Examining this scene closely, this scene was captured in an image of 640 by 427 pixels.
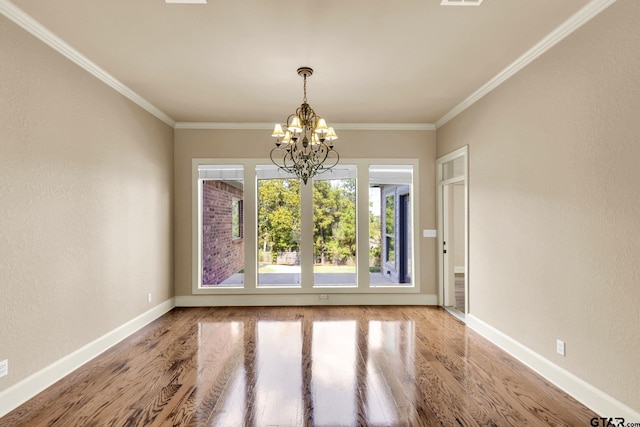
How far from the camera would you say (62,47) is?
288cm

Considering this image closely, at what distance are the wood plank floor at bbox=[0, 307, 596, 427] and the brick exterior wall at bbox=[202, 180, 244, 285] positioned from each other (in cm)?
126

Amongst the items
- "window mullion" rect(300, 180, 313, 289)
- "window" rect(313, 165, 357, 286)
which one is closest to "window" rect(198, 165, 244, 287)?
"window mullion" rect(300, 180, 313, 289)

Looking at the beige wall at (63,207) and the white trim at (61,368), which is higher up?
the beige wall at (63,207)

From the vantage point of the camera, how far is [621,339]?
2.22m

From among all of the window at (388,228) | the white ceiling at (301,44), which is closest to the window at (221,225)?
the white ceiling at (301,44)

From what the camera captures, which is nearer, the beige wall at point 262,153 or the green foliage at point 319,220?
the beige wall at point 262,153

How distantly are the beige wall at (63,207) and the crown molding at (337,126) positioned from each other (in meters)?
0.91

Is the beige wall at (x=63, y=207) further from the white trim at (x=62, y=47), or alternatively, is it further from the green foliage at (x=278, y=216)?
the green foliage at (x=278, y=216)

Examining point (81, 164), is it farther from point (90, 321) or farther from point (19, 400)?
point (19, 400)

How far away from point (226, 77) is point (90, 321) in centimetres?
279

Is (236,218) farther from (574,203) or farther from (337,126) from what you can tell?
(574,203)

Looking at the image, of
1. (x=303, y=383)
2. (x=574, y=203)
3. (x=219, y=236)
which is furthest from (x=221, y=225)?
(x=574, y=203)

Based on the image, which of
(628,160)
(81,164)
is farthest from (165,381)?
(628,160)

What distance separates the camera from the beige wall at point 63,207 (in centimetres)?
246
